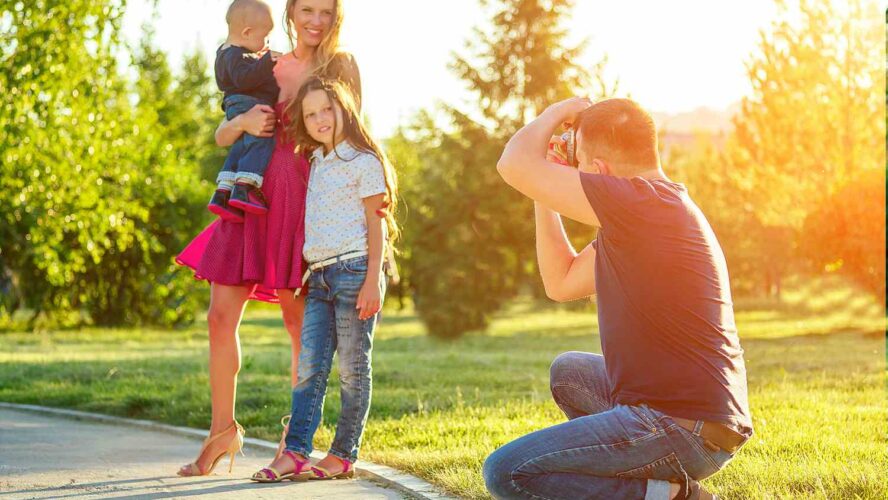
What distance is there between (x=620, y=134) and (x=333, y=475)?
2.26m

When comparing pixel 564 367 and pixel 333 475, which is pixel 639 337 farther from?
pixel 333 475

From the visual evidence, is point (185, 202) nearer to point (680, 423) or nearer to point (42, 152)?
point (42, 152)

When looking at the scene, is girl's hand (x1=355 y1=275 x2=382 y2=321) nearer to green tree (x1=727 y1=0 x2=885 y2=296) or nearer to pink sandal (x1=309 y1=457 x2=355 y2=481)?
pink sandal (x1=309 y1=457 x2=355 y2=481)

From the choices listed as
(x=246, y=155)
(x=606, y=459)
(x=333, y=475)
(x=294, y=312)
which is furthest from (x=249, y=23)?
(x=606, y=459)

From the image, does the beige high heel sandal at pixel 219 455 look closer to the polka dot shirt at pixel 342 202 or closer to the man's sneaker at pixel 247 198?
the polka dot shirt at pixel 342 202

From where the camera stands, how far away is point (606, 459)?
11.2 feet

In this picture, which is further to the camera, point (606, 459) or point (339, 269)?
point (339, 269)

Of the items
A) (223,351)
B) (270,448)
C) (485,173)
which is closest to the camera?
(223,351)

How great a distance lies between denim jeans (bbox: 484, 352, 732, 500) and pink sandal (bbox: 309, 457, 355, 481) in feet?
5.01

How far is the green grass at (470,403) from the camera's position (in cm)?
470

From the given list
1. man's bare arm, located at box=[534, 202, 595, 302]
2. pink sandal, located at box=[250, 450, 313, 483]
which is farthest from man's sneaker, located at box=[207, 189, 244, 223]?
man's bare arm, located at box=[534, 202, 595, 302]

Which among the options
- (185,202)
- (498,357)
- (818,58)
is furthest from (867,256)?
(185,202)

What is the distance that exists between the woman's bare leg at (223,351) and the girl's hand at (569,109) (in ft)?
7.00

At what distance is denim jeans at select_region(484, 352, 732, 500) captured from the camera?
3387mm
